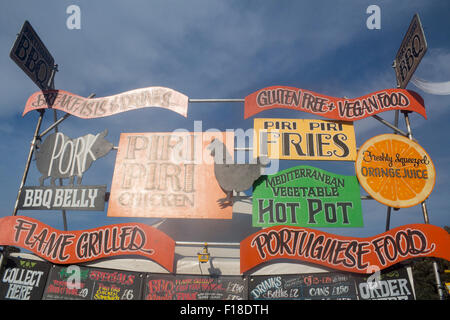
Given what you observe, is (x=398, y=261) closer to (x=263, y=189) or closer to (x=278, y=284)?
(x=278, y=284)

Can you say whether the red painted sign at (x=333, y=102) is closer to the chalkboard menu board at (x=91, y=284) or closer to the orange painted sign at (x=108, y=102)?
the orange painted sign at (x=108, y=102)

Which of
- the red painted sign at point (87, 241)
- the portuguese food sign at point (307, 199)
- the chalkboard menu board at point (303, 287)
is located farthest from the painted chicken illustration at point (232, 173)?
the chalkboard menu board at point (303, 287)

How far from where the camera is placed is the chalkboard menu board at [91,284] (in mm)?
9383

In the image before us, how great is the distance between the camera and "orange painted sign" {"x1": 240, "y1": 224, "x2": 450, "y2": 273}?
909 cm

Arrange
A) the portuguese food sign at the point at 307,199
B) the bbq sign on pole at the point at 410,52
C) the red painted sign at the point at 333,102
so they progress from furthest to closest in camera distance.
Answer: the red painted sign at the point at 333,102, the bbq sign on pole at the point at 410,52, the portuguese food sign at the point at 307,199

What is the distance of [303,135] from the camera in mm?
11953

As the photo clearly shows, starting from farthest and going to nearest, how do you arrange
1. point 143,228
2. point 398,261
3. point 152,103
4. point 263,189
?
1. point 152,103
2. point 263,189
3. point 143,228
4. point 398,261

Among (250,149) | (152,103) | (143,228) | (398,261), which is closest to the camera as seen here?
(398,261)

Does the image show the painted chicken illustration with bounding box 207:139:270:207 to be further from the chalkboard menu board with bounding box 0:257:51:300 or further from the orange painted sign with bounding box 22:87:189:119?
the chalkboard menu board with bounding box 0:257:51:300

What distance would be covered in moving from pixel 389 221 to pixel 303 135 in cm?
422

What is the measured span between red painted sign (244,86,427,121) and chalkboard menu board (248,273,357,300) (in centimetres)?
595

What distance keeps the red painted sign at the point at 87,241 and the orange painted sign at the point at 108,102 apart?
474 centimetres

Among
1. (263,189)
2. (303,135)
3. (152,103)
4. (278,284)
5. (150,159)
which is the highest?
(152,103)

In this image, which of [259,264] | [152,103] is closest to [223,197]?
[259,264]
